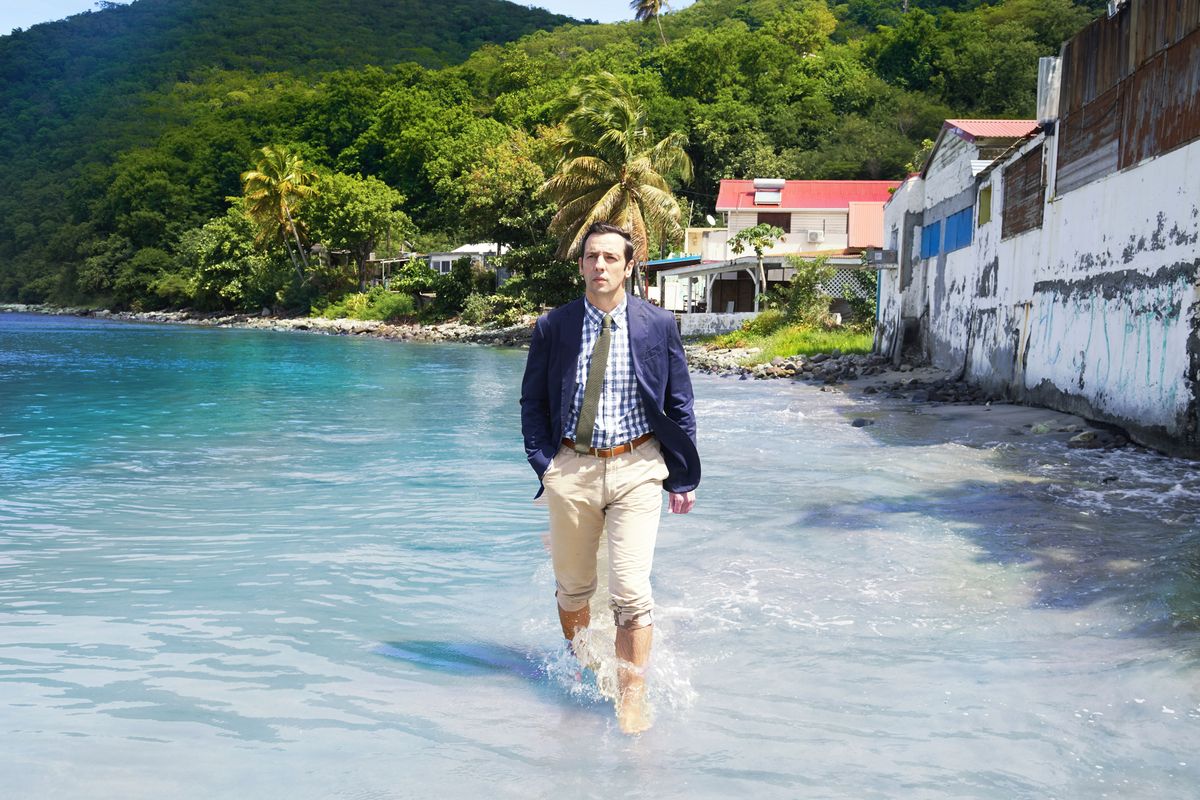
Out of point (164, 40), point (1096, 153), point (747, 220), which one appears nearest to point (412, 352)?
point (747, 220)

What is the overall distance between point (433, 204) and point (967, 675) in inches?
2820

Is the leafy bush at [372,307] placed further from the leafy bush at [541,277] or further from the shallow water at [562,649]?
the shallow water at [562,649]

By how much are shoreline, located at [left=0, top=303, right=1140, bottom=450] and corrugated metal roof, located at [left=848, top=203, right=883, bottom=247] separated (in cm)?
916

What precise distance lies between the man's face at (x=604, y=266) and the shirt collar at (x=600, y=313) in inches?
1.1

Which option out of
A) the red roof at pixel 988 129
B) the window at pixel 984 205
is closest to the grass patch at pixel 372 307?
the red roof at pixel 988 129

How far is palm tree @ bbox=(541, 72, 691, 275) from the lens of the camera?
39844 millimetres

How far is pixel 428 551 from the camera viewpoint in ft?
26.4

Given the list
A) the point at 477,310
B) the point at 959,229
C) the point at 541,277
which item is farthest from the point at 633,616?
the point at 477,310

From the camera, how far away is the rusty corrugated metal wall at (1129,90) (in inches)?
459

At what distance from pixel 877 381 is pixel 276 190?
163 feet

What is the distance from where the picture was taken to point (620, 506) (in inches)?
175

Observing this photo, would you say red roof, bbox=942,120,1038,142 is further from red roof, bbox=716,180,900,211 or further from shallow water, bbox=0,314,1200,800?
red roof, bbox=716,180,900,211

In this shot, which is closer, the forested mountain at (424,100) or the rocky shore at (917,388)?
the rocky shore at (917,388)

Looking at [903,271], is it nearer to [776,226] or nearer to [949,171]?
[949,171]
